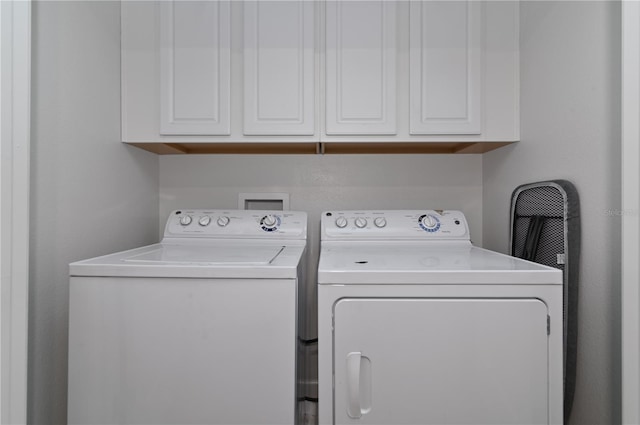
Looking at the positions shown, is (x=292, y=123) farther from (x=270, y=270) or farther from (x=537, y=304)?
(x=537, y=304)

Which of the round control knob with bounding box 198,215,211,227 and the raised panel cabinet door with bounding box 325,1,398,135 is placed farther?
the round control knob with bounding box 198,215,211,227

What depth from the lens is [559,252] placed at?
1.23 meters

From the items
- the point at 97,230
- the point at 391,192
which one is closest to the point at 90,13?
the point at 97,230

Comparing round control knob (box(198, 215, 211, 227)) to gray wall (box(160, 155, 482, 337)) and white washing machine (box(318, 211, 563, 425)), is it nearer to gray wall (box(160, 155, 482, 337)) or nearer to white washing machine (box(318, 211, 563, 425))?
gray wall (box(160, 155, 482, 337))

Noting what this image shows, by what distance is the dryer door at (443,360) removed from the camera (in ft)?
3.11

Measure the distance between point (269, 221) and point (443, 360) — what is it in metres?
0.98

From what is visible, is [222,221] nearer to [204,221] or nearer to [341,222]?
[204,221]

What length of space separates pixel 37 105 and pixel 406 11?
4.81 feet

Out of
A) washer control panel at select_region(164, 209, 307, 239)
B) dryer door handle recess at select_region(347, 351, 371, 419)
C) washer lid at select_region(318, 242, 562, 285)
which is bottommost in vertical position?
dryer door handle recess at select_region(347, 351, 371, 419)

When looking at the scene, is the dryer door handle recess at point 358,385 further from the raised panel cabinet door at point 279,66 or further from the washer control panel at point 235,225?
the raised panel cabinet door at point 279,66

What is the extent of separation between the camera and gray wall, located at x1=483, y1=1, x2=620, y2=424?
1.03m

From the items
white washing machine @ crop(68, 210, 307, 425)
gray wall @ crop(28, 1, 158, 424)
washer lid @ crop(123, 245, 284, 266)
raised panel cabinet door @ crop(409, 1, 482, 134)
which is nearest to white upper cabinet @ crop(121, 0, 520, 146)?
raised panel cabinet door @ crop(409, 1, 482, 134)

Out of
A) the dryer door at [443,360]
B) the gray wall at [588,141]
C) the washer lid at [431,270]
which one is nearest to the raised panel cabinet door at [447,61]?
the gray wall at [588,141]

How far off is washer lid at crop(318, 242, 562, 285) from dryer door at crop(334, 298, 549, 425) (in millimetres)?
60
